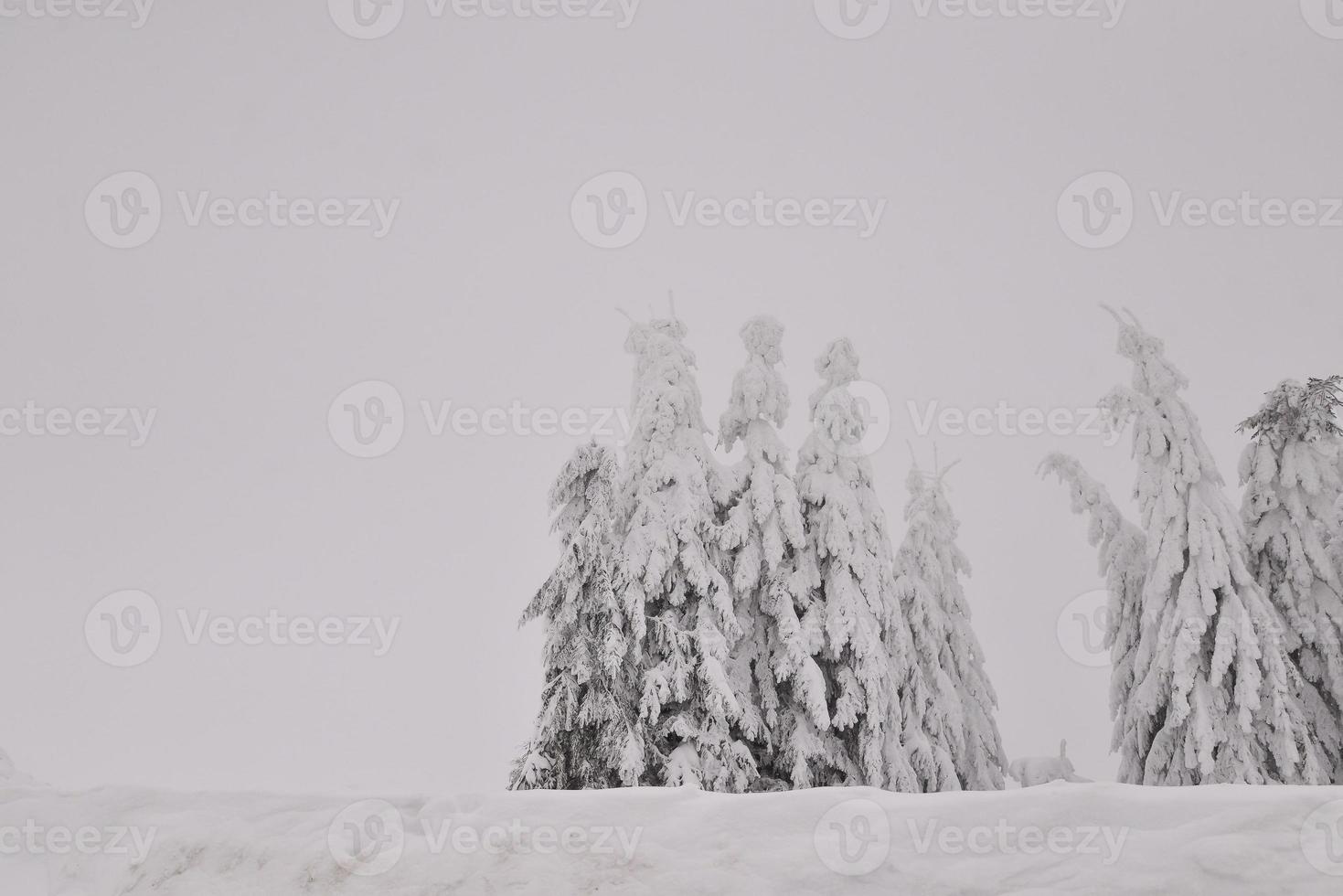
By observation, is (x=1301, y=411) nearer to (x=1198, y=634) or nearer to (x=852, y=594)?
(x=1198, y=634)

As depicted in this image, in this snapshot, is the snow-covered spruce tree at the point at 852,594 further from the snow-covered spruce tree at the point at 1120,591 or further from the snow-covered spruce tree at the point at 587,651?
the snow-covered spruce tree at the point at 1120,591

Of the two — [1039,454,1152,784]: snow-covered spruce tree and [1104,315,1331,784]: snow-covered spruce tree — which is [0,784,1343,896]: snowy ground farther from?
[1039,454,1152,784]: snow-covered spruce tree

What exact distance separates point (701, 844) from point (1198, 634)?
1601cm

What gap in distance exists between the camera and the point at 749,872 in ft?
Answer: 22.0

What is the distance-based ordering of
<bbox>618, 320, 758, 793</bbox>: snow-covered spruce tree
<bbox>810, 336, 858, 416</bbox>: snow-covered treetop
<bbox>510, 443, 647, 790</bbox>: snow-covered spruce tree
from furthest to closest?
<bbox>810, 336, 858, 416</bbox>: snow-covered treetop < <bbox>618, 320, 758, 793</bbox>: snow-covered spruce tree < <bbox>510, 443, 647, 790</bbox>: snow-covered spruce tree

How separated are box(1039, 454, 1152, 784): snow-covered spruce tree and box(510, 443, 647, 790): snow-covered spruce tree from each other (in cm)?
1102

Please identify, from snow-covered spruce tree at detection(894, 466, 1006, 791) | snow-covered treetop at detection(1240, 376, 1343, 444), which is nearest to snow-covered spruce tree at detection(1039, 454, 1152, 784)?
snow-covered spruce tree at detection(894, 466, 1006, 791)

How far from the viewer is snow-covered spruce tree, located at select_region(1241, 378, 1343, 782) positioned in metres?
19.5

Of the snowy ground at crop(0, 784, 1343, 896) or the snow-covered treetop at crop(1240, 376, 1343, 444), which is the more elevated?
the snow-covered treetop at crop(1240, 376, 1343, 444)

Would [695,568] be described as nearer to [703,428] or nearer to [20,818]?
[703,428]

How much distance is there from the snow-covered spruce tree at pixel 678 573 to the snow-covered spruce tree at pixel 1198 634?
29.3 ft

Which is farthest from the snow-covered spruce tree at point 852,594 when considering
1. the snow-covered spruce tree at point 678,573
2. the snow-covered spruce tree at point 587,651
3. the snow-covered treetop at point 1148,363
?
the snow-covered treetop at point 1148,363

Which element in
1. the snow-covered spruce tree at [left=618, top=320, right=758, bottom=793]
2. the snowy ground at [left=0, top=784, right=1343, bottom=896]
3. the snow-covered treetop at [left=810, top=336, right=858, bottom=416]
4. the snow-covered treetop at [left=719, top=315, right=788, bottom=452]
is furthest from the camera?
the snow-covered treetop at [left=810, top=336, right=858, bottom=416]

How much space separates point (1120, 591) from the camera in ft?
72.0
